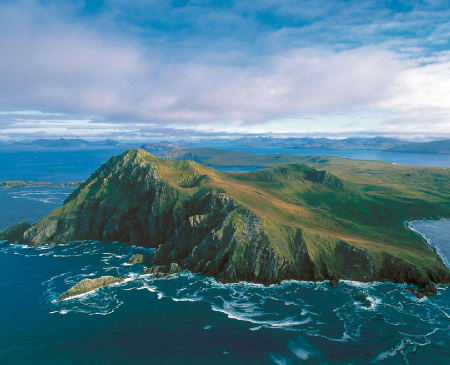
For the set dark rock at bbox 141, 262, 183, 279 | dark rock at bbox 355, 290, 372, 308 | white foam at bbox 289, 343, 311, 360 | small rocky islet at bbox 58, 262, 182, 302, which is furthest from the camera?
dark rock at bbox 141, 262, 183, 279

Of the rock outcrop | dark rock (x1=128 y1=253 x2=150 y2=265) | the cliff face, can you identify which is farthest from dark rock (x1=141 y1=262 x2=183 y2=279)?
dark rock (x1=128 y1=253 x2=150 y2=265)

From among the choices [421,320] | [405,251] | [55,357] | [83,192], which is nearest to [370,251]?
[405,251]

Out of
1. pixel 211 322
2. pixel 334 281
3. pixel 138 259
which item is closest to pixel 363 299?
pixel 334 281

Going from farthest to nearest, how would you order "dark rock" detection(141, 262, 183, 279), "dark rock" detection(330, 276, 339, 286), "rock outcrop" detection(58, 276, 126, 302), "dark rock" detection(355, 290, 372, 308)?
"dark rock" detection(141, 262, 183, 279) < "dark rock" detection(330, 276, 339, 286) < "rock outcrop" detection(58, 276, 126, 302) < "dark rock" detection(355, 290, 372, 308)

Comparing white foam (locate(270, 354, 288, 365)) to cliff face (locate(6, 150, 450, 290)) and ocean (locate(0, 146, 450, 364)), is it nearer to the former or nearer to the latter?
ocean (locate(0, 146, 450, 364))

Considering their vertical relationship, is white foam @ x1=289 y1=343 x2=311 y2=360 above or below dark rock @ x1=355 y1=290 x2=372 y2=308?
below
